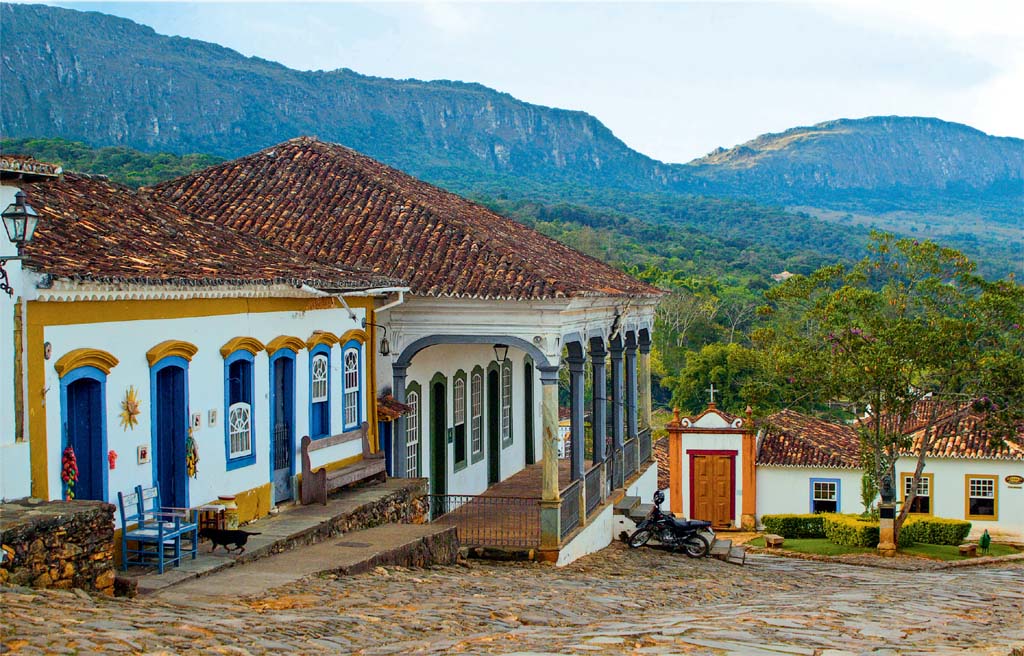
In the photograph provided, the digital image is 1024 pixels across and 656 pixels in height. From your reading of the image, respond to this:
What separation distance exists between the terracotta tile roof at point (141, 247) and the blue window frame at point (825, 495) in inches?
675

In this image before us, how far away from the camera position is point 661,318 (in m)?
60.3

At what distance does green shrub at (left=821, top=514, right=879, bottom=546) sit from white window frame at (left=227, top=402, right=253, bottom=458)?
1625cm

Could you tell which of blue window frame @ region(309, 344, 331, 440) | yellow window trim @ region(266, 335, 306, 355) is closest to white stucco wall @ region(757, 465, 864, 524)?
blue window frame @ region(309, 344, 331, 440)

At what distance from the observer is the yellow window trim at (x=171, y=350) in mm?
10445

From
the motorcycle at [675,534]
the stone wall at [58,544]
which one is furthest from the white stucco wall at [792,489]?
the stone wall at [58,544]

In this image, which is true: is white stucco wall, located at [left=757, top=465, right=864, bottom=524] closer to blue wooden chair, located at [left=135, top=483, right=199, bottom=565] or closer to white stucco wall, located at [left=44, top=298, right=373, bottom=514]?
white stucco wall, located at [left=44, top=298, right=373, bottom=514]

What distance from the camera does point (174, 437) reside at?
36.0ft

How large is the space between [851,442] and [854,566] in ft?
30.0

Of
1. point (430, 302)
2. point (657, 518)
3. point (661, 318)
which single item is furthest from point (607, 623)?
point (661, 318)

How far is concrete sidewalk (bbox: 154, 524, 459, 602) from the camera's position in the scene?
9273mm

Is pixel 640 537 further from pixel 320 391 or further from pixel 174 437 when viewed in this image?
pixel 174 437

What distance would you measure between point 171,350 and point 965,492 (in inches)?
896

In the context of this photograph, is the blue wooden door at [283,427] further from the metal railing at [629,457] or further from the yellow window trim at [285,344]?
the metal railing at [629,457]

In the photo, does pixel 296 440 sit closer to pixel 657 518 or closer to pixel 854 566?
pixel 657 518
